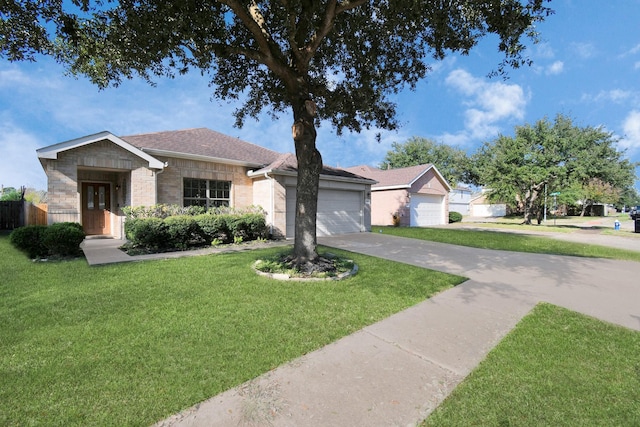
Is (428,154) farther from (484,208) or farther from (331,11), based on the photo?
(331,11)

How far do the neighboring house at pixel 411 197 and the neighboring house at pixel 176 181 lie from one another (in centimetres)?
695

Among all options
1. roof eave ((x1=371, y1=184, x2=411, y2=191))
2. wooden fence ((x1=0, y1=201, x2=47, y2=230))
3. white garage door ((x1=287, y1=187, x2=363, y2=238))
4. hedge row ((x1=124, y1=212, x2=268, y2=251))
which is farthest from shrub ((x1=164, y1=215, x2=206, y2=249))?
roof eave ((x1=371, y1=184, x2=411, y2=191))

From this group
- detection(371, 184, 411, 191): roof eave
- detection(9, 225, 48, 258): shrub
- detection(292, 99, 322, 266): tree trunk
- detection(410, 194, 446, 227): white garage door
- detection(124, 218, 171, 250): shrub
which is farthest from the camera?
detection(410, 194, 446, 227): white garage door

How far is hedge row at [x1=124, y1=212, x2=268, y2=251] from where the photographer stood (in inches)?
348

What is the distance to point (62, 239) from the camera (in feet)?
24.8

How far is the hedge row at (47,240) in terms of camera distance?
24.6 ft

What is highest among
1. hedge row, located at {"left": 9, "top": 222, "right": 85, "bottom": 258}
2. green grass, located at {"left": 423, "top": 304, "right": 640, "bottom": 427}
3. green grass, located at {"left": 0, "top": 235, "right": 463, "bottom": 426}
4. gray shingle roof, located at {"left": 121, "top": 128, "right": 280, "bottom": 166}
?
gray shingle roof, located at {"left": 121, "top": 128, "right": 280, "bottom": 166}

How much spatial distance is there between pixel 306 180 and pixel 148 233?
224 inches

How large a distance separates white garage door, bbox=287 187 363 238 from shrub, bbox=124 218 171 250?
4859 millimetres

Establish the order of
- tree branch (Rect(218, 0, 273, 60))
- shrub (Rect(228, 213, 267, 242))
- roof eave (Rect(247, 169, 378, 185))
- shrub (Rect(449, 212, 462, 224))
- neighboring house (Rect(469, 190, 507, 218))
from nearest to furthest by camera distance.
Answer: tree branch (Rect(218, 0, 273, 60)), shrub (Rect(228, 213, 267, 242)), roof eave (Rect(247, 169, 378, 185)), shrub (Rect(449, 212, 462, 224)), neighboring house (Rect(469, 190, 507, 218))

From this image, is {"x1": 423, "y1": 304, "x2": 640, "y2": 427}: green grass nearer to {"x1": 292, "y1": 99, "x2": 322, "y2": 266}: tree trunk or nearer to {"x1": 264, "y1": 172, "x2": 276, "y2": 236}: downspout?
{"x1": 292, "y1": 99, "x2": 322, "y2": 266}: tree trunk

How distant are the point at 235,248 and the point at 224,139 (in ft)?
26.9

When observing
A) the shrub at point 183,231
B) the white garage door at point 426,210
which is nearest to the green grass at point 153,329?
the shrub at point 183,231

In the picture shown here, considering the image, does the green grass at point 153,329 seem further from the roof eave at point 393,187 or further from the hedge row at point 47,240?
the roof eave at point 393,187
